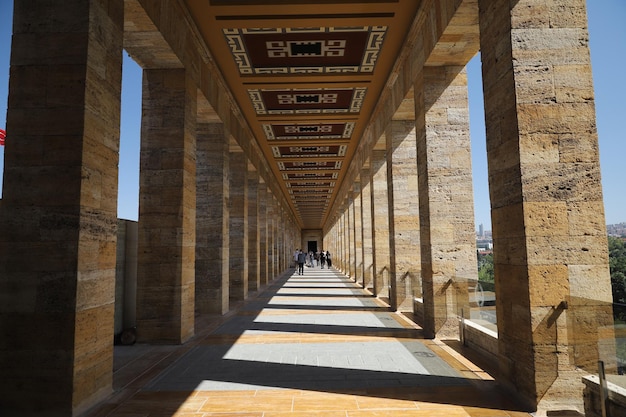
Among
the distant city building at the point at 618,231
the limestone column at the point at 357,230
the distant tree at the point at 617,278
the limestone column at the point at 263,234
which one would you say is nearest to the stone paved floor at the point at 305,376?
the distant tree at the point at 617,278

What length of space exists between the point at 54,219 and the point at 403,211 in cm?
741

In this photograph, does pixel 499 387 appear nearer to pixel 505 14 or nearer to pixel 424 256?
pixel 424 256

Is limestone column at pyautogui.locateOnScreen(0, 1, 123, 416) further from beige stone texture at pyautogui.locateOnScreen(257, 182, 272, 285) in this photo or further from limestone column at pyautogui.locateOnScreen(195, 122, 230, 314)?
beige stone texture at pyautogui.locateOnScreen(257, 182, 272, 285)

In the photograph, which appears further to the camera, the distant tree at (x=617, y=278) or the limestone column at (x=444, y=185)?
the limestone column at (x=444, y=185)

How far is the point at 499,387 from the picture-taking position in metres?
4.50

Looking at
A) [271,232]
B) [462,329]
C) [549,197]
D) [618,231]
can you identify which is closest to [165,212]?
[462,329]

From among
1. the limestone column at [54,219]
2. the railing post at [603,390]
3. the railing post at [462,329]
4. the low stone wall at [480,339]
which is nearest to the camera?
the railing post at [603,390]

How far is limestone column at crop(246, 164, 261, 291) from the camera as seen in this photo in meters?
15.3

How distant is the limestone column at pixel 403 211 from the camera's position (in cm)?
972

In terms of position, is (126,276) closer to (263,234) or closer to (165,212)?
(165,212)

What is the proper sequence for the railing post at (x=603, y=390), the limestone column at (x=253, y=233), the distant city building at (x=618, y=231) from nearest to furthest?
the railing post at (x=603, y=390)
the limestone column at (x=253, y=233)
the distant city building at (x=618, y=231)

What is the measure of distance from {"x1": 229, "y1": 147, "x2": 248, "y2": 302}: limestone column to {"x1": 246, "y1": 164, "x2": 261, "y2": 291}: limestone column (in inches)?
88.1

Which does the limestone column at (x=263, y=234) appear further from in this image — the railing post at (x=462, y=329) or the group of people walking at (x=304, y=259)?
the railing post at (x=462, y=329)

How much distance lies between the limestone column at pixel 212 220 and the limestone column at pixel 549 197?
6675 millimetres
